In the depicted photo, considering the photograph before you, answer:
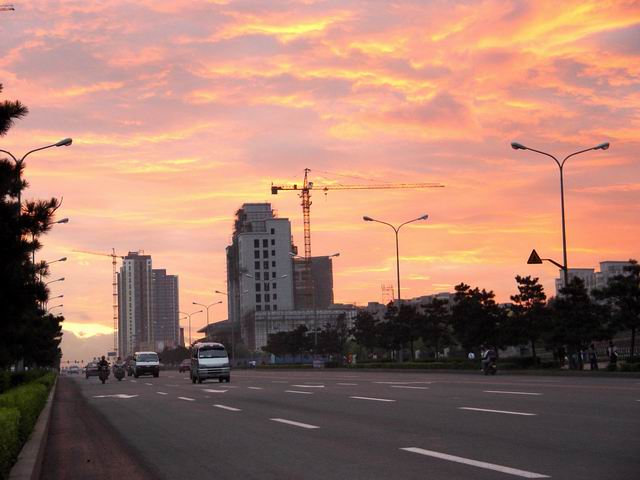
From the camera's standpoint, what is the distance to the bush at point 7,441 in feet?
30.6

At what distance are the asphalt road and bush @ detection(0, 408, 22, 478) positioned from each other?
175 centimetres

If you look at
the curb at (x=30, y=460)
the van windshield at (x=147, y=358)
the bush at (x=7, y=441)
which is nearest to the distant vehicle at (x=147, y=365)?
the van windshield at (x=147, y=358)

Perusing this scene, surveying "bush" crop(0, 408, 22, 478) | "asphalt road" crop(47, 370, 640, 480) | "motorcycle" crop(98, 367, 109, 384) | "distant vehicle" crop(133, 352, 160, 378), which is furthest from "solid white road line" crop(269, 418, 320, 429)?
"distant vehicle" crop(133, 352, 160, 378)

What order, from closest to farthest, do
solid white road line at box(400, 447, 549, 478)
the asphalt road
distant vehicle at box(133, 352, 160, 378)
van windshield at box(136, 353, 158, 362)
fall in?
solid white road line at box(400, 447, 549, 478) → the asphalt road → distant vehicle at box(133, 352, 160, 378) → van windshield at box(136, 353, 158, 362)

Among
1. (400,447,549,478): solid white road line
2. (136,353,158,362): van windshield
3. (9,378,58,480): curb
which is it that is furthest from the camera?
(136,353,158,362): van windshield

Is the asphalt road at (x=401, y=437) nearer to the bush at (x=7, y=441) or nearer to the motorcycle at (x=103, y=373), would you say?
the bush at (x=7, y=441)

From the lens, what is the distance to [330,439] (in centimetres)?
1345

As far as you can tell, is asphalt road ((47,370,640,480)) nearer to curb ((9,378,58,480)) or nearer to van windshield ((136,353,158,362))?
curb ((9,378,58,480))

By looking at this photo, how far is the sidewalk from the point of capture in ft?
37.0

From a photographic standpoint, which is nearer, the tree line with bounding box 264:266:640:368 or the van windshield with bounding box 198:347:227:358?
the tree line with bounding box 264:266:640:368

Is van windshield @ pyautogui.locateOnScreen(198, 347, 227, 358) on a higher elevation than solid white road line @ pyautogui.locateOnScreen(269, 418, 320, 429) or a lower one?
higher

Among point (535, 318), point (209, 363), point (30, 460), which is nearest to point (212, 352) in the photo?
point (209, 363)

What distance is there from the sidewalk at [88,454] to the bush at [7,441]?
30.8 inches

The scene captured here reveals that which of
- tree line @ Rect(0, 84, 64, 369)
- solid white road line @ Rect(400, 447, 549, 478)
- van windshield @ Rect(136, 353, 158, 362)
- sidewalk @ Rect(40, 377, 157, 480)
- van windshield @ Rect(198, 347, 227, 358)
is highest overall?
tree line @ Rect(0, 84, 64, 369)
